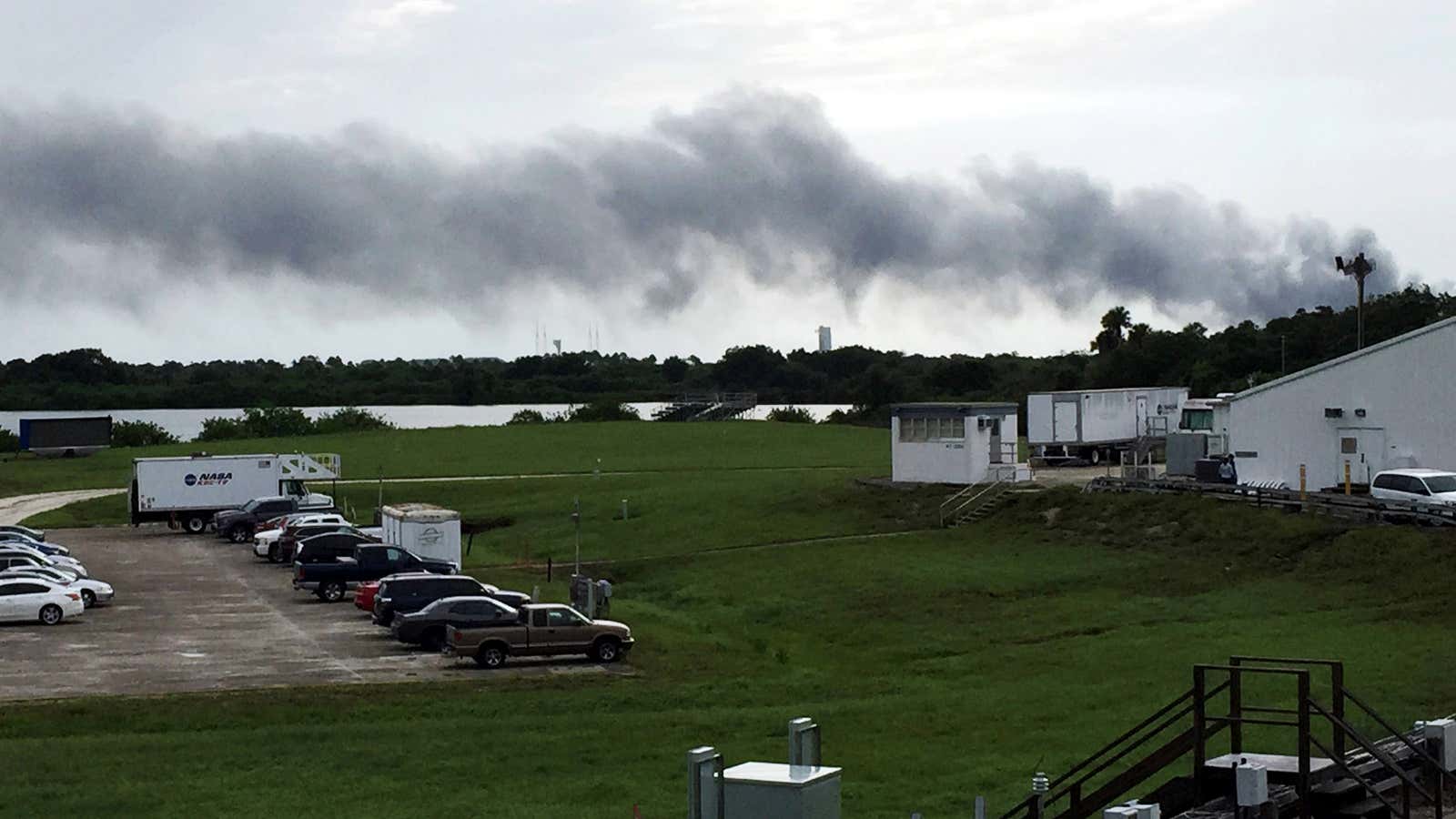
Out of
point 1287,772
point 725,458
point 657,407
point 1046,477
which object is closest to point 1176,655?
point 1287,772

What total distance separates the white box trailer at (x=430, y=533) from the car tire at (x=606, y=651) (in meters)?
17.3

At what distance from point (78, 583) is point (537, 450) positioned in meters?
68.5

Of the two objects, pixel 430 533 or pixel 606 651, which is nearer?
pixel 606 651

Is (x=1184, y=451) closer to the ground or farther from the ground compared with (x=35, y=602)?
farther from the ground

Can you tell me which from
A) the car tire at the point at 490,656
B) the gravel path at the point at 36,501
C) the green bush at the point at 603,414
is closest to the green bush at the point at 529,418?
the green bush at the point at 603,414

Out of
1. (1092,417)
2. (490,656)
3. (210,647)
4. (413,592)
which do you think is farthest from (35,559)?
(1092,417)

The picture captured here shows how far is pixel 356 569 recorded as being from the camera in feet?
168

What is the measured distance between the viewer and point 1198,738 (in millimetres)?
17281

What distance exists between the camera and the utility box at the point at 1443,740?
1917cm

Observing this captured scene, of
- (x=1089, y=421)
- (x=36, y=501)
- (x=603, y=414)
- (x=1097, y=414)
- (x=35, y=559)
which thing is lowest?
(x=35, y=559)

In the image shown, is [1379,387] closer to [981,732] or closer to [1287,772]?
[981,732]

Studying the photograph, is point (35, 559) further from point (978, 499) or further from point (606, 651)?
point (978, 499)

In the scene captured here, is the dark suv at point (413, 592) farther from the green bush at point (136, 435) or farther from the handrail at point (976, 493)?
the green bush at point (136, 435)

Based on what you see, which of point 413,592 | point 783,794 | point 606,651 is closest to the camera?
point 783,794
